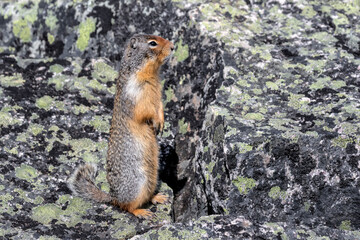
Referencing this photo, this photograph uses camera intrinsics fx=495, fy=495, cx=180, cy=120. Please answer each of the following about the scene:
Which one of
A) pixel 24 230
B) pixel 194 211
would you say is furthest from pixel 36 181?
pixel 194 211

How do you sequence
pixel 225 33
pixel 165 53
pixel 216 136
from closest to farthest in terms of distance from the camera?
1. pixel 216 136
2. pixel 165 53
3. pixel 225 33

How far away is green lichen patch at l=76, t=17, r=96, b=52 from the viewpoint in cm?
874

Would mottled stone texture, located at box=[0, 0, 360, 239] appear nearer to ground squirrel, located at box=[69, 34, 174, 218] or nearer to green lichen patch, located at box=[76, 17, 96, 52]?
green lichen patch, located at box=[76, 17, 96, 52]

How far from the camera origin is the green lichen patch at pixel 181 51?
755 centimetres

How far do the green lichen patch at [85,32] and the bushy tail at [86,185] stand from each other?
3.02 metres

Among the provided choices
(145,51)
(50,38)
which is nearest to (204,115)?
(145,51)

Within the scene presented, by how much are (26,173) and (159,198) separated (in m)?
1.76

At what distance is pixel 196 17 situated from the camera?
7750mm

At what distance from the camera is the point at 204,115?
6.76 meters

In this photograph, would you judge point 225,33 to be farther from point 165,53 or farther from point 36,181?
point 36,181

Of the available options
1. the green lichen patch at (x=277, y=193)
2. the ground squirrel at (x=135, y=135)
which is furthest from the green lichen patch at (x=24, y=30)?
the green lichen patch at (x=277, y=193)

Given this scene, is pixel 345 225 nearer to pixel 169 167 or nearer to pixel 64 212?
pixel 169 167

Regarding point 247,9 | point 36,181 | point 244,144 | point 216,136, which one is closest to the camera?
point 244,144

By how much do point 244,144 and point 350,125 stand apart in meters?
1.24
